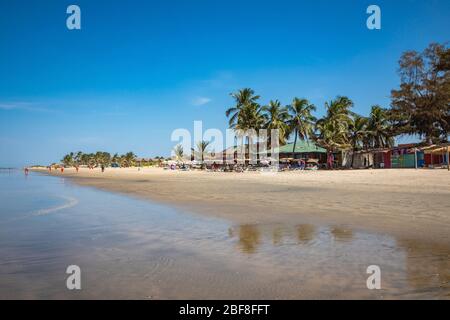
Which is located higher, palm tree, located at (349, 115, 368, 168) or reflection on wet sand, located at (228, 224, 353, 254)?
palm tree, located at (349, 115, 368, 168)

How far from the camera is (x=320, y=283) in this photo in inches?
160

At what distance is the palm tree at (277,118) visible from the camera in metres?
48.8

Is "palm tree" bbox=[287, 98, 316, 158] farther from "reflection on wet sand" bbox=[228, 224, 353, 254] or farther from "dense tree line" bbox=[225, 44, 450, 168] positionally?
"reflection on wet sand" bbox=[228, 224, 353, 254]

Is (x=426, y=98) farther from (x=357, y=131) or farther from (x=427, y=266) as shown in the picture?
(x=427, y=266)

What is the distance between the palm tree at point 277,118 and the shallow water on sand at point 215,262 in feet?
136

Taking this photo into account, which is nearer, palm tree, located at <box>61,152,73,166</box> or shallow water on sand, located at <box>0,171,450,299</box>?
shallow water on sand, located at <box>0,171,450,299</box>

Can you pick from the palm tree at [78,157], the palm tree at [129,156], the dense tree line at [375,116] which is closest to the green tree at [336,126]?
the dense tree line at [375,116]

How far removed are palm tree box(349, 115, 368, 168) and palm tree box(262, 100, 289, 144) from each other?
29.9ft

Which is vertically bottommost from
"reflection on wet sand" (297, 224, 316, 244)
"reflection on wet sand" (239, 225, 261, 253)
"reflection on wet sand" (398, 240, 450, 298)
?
"reflection on wet sand" (239, 225, 261, 253)

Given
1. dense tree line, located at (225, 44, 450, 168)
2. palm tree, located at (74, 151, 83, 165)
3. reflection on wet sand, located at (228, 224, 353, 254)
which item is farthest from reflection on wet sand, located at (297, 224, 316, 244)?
palm tree, located at (74, 151, 83, 165)

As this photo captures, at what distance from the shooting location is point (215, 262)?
5.06 meters

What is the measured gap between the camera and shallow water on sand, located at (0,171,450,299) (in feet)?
12.8

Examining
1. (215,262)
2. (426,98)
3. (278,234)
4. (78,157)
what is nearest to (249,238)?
(278,234)

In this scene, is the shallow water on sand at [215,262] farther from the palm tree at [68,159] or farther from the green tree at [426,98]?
the palm tree at [68,159]
